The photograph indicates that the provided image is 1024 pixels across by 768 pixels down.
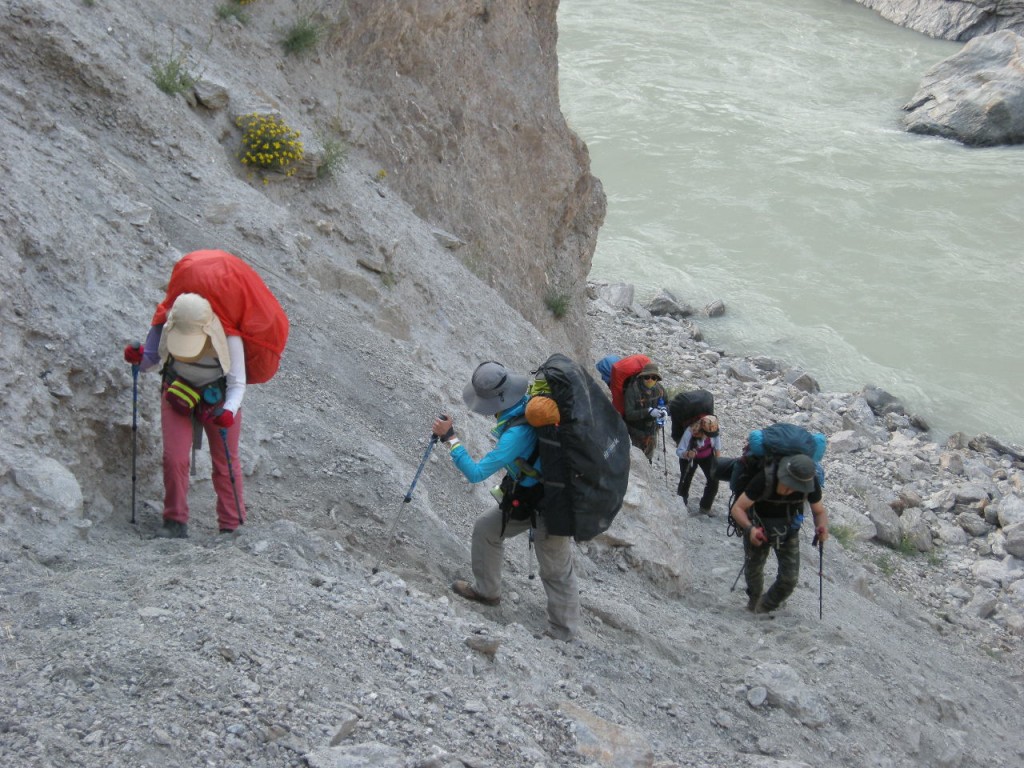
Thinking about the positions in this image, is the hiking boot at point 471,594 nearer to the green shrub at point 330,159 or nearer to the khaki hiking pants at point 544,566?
the khaki hiking pants at point 544,566

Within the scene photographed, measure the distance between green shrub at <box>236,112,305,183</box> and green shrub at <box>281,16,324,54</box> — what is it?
1.60m

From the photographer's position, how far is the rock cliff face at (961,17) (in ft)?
126

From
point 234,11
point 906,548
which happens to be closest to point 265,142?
point 234,11

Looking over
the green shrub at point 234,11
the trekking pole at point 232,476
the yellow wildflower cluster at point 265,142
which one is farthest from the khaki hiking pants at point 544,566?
the green shrub at point 234,11

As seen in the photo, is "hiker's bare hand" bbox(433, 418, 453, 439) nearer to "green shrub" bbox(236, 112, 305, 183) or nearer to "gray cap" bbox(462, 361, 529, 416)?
"gray cap" bbox(462, 361, 529, 416)

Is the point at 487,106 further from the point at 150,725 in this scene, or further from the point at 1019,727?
the point at 150,725

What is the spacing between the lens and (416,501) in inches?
273

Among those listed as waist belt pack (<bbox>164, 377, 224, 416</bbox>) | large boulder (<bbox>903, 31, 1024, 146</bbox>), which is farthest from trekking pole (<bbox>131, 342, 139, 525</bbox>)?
large boulder (<bbox>903, 31, 1024, 146</bbox>)

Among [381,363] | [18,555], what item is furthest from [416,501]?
[18,555]

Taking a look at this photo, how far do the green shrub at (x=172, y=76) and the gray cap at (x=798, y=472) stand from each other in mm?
5372

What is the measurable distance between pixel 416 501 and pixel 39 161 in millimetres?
3072

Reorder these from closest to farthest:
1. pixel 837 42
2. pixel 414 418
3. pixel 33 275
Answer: pixel 33 275 → pixel 414 418 → pixel 837 42

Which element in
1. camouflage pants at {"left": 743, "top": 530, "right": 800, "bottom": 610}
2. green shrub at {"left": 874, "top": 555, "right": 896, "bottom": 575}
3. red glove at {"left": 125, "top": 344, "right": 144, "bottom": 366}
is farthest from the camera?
green shrub at {"left": 874, "top": 555, "right": 896, "bottom": 575}

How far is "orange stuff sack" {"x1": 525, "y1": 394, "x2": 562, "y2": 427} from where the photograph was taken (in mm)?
5555
